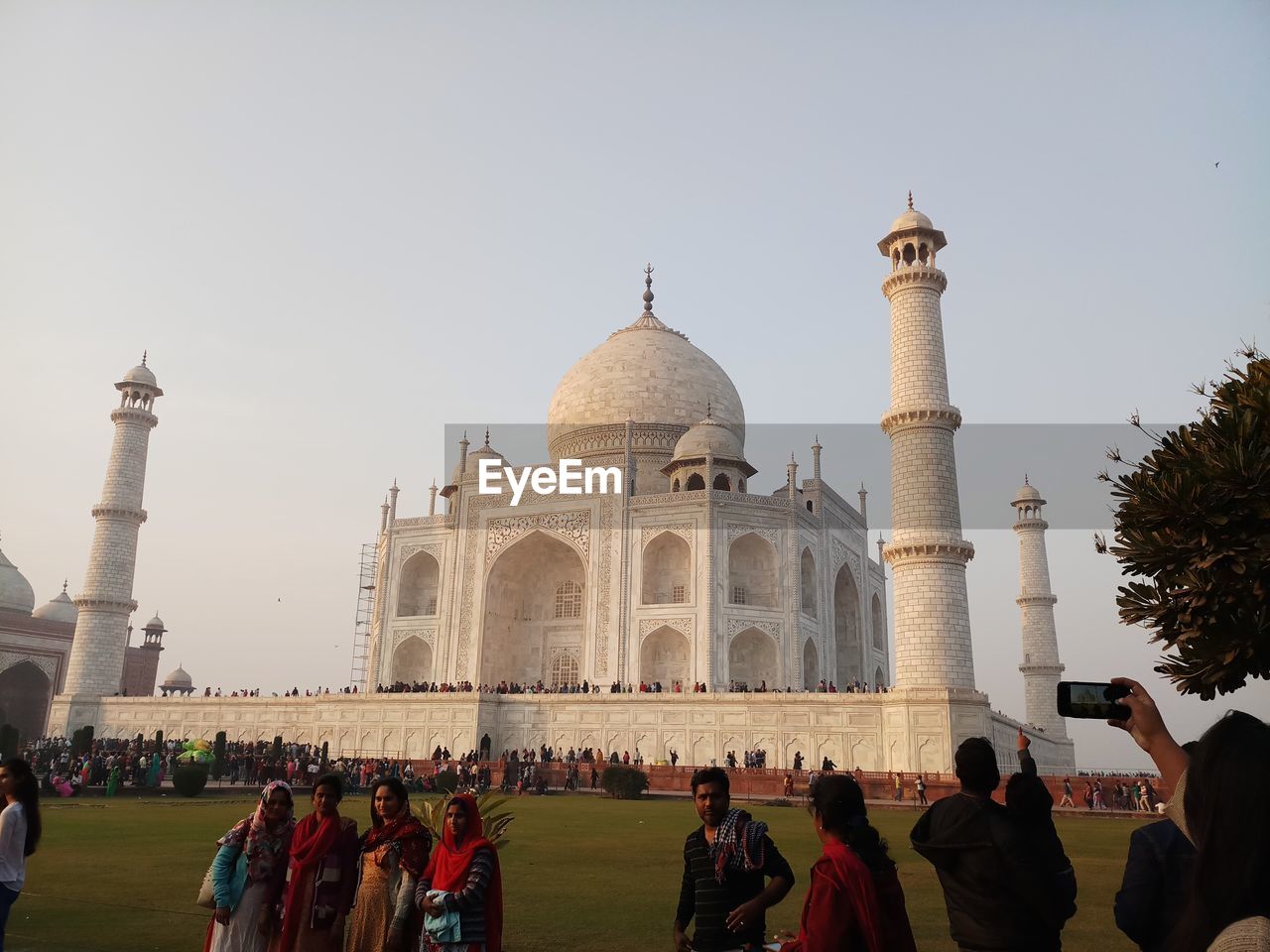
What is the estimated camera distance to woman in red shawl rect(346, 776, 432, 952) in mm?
4414

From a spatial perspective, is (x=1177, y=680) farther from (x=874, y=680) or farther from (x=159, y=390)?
(x=159, y=390)

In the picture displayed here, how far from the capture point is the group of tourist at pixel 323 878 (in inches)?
175

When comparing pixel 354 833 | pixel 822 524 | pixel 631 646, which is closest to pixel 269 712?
pixel 631 646

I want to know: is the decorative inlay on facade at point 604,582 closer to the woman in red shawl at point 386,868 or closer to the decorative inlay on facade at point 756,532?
the decorative inlay on facade at point 756,532

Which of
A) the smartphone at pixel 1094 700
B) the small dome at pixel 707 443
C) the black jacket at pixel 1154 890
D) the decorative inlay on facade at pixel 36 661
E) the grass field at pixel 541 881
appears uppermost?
the small dome at pixel 707 443

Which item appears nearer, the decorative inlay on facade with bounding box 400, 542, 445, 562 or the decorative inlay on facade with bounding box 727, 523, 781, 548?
the decorative inlay on facade with bounding box 727, 523, 781, 548

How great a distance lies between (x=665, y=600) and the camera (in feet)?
96.9

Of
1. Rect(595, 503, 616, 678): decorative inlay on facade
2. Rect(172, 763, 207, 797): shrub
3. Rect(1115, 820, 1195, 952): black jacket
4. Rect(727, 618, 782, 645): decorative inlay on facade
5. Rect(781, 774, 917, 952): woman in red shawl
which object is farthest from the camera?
Rect(595, 503, 616, 678): decorative inlay on facade

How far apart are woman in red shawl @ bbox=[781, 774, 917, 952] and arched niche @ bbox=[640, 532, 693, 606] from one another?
25576 mm

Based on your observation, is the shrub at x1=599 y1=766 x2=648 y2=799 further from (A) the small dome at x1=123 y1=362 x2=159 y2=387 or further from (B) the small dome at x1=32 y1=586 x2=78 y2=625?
(B) the small dome at x1=32 y1=586 x2=78 y2=625

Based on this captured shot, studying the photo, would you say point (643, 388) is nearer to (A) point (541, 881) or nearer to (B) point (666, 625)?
(B) point (666, 625)

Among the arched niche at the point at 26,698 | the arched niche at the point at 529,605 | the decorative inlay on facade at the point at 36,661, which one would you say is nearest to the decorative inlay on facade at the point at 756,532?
the arched niche at the point at 529,605

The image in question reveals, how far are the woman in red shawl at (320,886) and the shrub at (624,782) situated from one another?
49.7 ft

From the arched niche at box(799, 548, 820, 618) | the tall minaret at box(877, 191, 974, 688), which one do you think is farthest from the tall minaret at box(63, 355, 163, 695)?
the tall minaret at box(877, 191, 974, 688)
